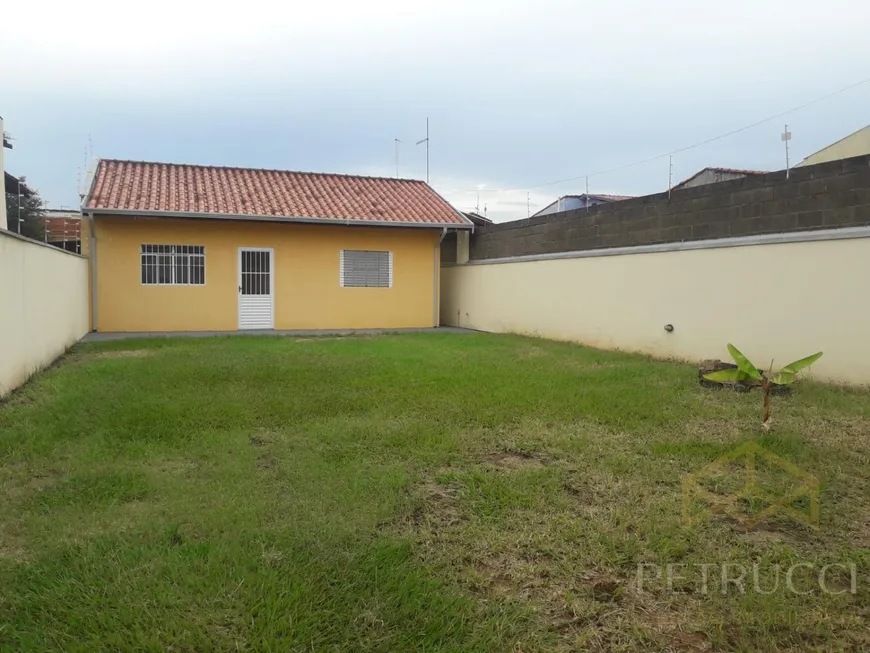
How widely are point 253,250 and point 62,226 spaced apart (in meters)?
10.8

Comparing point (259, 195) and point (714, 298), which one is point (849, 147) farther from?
point (259, 195)

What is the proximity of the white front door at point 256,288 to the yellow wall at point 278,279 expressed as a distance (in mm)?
118

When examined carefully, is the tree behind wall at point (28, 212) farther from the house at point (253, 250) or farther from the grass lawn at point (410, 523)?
the grass lawn at point (410, 523)

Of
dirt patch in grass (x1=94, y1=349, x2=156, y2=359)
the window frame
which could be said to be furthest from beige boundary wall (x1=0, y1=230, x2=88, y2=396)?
the window frame

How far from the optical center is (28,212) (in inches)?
840

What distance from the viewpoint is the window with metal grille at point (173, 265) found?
43.7ft

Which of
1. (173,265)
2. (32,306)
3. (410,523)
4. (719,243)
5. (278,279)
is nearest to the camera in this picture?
(410,523)

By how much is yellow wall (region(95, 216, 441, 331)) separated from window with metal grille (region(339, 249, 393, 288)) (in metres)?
0.13

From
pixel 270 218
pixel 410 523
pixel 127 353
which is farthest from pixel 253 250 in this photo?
pixel 410 523

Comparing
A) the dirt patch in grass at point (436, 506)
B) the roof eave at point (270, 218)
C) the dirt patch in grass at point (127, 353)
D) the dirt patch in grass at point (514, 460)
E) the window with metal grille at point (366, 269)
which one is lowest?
the dirt patch in grass at point (436, 506)

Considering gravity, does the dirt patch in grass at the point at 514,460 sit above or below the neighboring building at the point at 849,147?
below

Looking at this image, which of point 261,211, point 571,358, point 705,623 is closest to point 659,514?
point 705,623

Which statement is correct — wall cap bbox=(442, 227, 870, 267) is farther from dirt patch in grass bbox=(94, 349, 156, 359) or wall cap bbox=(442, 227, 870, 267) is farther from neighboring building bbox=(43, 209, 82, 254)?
neighboring building bbox=(43, 209, 82, 254)

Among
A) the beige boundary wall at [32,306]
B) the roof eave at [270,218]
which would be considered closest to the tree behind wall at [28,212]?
the roof eave at [270,218]
